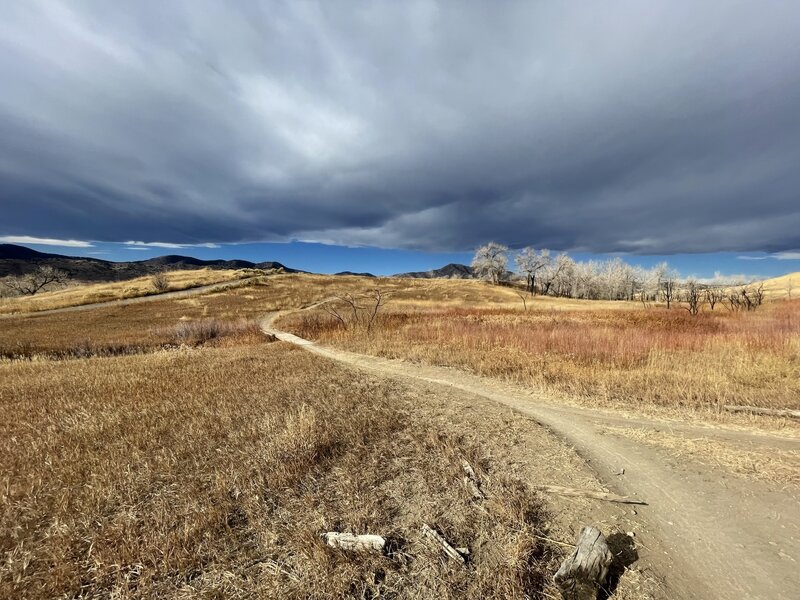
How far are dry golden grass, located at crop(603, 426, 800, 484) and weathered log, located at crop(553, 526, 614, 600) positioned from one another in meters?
3.92

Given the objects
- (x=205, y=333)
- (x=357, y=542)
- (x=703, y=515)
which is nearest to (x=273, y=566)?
(x=357, y=542)

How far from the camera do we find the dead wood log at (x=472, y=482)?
16.0 ft

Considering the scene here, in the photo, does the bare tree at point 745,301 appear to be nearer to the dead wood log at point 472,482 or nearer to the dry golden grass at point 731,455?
the dry golden grass at point 731,455

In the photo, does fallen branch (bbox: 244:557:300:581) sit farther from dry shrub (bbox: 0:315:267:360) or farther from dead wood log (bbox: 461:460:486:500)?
dry shrub (bbox: 0:315:267:360)

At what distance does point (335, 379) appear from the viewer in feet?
36.8

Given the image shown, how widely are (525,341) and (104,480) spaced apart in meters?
15.7

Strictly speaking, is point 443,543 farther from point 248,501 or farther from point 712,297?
point 712,297

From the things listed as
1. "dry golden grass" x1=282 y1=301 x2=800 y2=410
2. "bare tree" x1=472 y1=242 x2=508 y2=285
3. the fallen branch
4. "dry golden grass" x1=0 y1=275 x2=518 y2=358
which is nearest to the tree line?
"bare tree" x1=472 y1=242 x2=508 y2=285

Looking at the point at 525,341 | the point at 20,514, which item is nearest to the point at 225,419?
the point at 20,514

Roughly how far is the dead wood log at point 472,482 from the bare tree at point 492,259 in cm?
10752

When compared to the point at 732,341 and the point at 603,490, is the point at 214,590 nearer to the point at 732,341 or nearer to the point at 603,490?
the point at 603,490

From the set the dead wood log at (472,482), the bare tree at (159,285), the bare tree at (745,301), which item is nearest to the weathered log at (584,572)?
the dead wood log at (472,482)

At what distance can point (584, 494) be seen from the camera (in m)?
5.01

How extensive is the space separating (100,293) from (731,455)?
249ft
